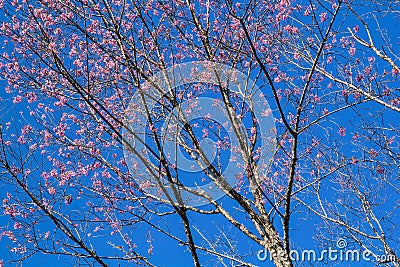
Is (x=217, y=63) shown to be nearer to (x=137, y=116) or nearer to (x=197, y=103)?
(x=197, y=103)

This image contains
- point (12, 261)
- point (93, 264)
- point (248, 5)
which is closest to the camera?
point (93, 264)

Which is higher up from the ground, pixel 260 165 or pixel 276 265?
pixel 260 165

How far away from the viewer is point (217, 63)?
5.34 meters

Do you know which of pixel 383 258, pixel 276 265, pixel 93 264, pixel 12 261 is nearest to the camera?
pixel 93 264

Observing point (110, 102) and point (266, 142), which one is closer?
point (266, 142)

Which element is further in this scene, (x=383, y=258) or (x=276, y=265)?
(x=383, y=258)

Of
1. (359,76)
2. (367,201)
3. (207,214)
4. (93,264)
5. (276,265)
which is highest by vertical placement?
(359,76)

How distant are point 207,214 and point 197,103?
142 centimetres

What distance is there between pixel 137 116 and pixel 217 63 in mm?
1175

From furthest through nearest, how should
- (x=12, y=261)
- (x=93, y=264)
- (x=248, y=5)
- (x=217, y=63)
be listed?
(x=217, y=63) < (x=248, y=5) < (x=12, y=261) < (x=93, y=264)

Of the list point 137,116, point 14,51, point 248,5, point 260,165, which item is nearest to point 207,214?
point 260,165

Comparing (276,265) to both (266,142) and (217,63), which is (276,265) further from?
(217,63)

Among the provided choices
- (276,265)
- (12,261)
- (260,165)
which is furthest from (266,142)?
(12,261)

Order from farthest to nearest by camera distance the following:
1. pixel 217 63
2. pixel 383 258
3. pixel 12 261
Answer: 1. pixel 383 258
2. pixel 217 63
3. pixel 12 261
